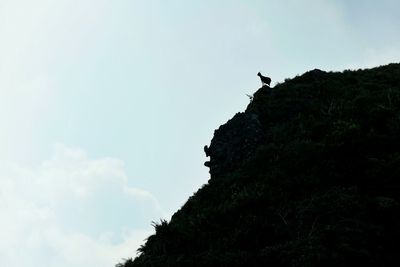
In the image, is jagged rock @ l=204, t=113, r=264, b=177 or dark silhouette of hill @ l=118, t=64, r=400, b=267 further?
jagged rock @ l=204, t=113, r=264, b=177

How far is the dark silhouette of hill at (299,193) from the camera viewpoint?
567 inches

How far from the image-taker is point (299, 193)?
1806 cm

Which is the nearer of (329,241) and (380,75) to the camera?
(329,241)

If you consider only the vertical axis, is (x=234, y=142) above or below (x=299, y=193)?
above

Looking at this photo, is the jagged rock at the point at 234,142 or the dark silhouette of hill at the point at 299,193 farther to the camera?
the jagged rock at the point at 234,142

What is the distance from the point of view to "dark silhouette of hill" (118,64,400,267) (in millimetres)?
14406

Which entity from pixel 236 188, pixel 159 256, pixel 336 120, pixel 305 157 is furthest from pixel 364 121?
pixel 159 256

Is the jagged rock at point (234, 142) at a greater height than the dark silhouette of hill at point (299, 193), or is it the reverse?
the jagged rock at point (234, 142)

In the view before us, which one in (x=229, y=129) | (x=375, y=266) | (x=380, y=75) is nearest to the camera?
(x=375, y=266)

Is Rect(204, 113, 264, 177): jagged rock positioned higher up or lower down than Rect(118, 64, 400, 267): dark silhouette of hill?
higher up

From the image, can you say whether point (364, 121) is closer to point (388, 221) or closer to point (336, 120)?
point (336, 120)

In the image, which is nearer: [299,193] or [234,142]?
[299,193]

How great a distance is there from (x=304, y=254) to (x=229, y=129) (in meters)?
14.7

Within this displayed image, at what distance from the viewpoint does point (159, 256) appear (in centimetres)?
1719
